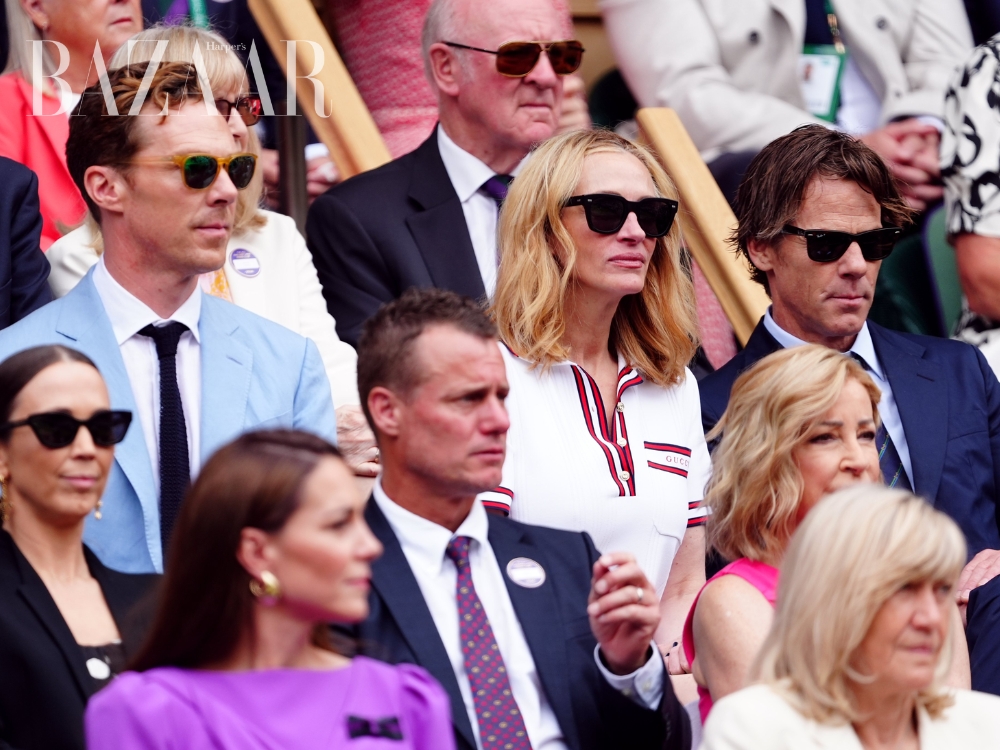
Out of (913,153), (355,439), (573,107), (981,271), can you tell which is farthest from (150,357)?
(913,153)

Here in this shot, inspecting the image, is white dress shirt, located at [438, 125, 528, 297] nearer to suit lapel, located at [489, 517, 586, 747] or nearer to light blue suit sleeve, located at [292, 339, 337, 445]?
light blue suit sleeve, located at [292, 339, 337, 445]

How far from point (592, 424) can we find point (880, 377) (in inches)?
36.0

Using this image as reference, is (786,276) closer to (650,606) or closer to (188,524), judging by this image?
(650,606)

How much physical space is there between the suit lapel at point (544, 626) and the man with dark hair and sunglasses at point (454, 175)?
47.6 inches

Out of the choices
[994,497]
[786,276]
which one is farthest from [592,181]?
[994,497]

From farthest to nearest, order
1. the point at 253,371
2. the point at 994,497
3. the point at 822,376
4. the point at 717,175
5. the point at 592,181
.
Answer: the point at 717,175
the point at 994,497
the point at 592,181
the point at 253,371
the point at 822,376

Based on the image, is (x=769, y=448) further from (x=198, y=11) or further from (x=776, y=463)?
(x=198, y=11)

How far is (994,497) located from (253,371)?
1.83 m

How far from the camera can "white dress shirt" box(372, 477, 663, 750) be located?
2908mm

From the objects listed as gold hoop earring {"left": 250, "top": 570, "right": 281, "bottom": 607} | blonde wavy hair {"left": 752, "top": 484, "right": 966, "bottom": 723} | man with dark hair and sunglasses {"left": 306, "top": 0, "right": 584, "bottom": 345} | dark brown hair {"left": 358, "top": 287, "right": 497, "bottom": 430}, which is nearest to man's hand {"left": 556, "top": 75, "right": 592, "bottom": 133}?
man with dark hair and sunglasses {"left": 306, "top": 0, "right": 584, "bottom": 345}

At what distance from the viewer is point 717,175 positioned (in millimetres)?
5215

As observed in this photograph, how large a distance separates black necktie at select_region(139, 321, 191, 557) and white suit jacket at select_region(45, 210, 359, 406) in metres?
0.53

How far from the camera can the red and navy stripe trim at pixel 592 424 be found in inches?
141

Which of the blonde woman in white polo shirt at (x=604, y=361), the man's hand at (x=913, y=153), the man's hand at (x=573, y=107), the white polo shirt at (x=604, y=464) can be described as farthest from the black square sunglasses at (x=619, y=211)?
the man's hand at (x=913, y=153)
